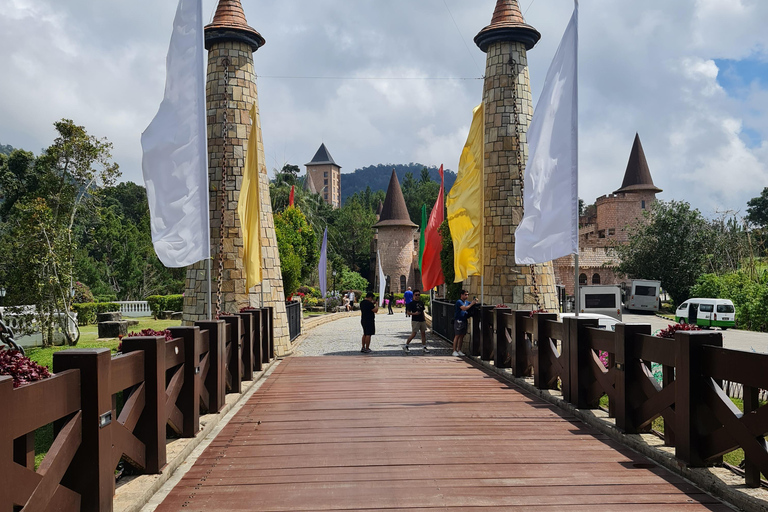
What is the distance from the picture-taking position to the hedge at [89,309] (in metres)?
29.9

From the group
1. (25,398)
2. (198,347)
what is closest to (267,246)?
(198,347)

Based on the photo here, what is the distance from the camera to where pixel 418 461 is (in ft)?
17.0

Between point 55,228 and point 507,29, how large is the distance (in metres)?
15.3

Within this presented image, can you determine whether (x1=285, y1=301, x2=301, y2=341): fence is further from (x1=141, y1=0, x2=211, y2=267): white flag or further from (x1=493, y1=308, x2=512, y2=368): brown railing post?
(x1=141, y1=0, x2=211, y2=267): white flag

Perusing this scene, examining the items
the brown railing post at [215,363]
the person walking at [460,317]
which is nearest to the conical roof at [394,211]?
the person walking at [460,317]

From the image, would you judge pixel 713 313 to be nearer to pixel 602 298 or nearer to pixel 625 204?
pixel 602 298

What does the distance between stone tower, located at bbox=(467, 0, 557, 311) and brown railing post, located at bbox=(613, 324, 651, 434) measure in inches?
360

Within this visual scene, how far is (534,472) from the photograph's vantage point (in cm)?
487

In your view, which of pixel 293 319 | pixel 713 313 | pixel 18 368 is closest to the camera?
pixel 18 368

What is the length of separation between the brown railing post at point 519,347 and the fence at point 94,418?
5.03m

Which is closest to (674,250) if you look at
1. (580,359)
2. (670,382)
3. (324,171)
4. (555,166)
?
(555,166)

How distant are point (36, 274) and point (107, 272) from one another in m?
23.1

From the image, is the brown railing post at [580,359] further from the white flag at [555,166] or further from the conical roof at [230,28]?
the conical roof at [230,28]

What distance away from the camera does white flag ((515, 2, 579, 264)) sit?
798 centimetres
